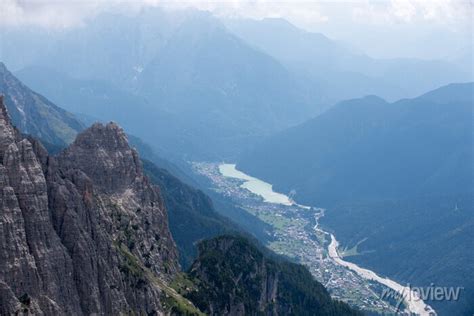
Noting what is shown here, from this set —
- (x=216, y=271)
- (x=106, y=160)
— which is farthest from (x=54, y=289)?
(x=216, y=271)

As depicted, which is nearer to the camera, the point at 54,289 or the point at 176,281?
the point at 54,289

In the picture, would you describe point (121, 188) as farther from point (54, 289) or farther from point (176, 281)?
point (54, 289)

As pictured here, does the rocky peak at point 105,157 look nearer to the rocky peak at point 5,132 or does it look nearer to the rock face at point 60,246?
the rock face at point 60,246

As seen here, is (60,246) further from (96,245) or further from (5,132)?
(5,132)

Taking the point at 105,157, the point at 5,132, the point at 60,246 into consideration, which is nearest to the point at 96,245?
the point at 60,246

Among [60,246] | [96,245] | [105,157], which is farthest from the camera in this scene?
[105,157]

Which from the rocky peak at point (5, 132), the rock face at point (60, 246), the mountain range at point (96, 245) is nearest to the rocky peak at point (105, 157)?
the mountain range at point (96, 245)

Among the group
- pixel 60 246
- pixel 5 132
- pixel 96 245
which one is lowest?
pixel 60 246
